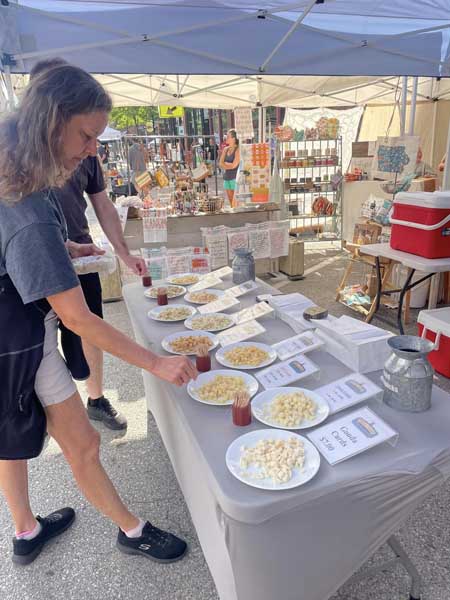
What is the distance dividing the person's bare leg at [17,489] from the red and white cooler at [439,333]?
240cm

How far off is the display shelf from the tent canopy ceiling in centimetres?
206

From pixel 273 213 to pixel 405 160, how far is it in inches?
58.5

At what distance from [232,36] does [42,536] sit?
12.2ft

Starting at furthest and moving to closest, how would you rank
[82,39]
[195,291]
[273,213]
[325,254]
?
[325,254], [273,213], [82,39], [195,291]

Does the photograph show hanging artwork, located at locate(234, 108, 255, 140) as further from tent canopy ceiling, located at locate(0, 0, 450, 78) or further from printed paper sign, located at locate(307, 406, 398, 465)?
printed paper sign, located at locate(307, 406, 398, 465)

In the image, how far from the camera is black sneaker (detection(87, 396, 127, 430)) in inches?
97.6

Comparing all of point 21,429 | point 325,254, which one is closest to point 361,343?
point 21,429

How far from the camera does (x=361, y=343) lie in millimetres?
1360

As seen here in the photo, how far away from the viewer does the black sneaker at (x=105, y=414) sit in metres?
2.48

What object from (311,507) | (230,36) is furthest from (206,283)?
(230,36)

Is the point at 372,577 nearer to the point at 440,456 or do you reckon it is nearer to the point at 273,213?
the point at 440,456

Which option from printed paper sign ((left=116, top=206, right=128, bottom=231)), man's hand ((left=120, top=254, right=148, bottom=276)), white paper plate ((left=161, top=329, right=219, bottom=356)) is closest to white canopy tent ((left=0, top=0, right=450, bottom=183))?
printed paper sign ((left=116, top=206, right=128, bottom=231))

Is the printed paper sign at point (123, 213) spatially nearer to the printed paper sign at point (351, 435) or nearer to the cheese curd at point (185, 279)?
Answer: the cheese curd at point (185, 279)

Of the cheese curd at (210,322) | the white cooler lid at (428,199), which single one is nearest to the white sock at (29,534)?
the cheese curd at (210,322)
